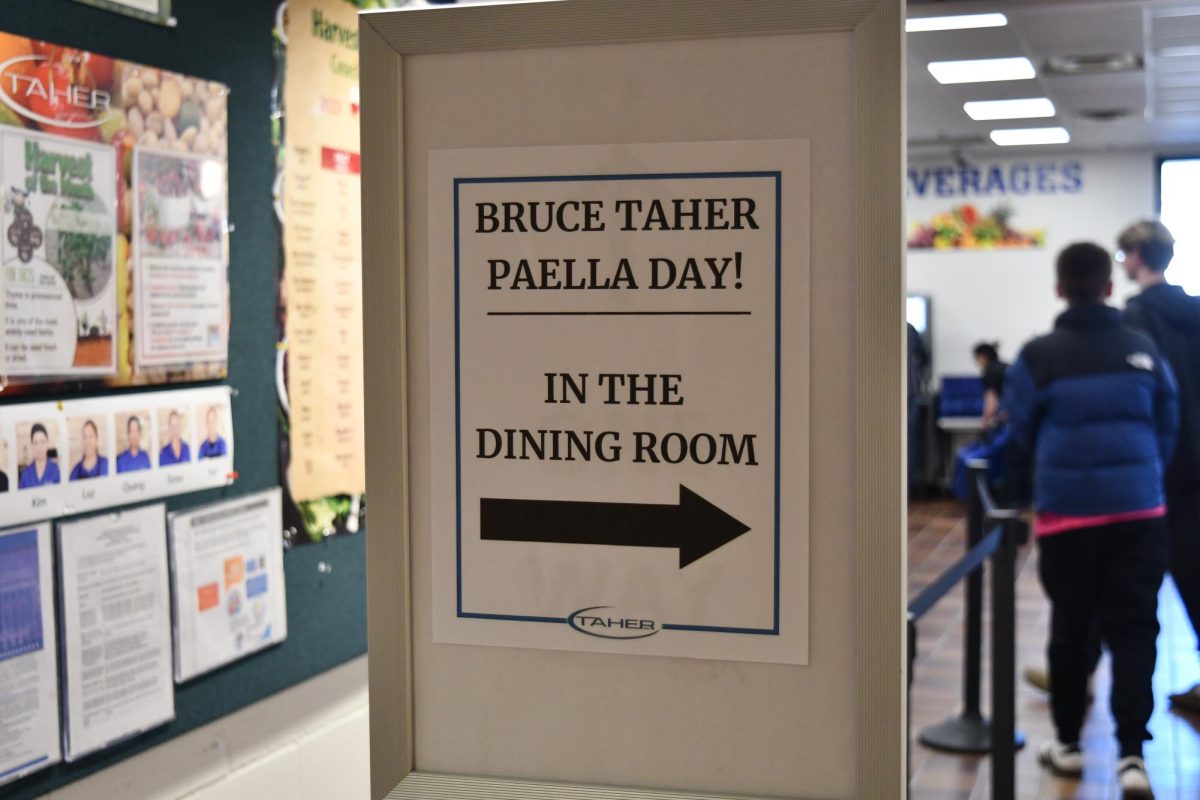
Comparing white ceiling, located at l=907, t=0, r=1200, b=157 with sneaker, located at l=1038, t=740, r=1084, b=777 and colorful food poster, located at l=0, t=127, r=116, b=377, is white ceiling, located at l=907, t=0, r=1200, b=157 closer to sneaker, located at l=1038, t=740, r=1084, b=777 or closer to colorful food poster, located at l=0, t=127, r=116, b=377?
sneaker, located at l=1038, t=740, r=1084, b=777

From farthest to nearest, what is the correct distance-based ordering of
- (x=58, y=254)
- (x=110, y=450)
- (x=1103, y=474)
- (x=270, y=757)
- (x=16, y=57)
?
(x=1103, y=474), (x=270, y=757), (x=110, y=450), (x=58, y=254), (x=16, y=57)

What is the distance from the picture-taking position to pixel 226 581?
245 centimetres

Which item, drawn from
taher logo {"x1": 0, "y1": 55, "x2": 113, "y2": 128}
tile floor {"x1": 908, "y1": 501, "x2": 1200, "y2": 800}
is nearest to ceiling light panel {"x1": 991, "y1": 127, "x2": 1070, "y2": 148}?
tile floor {"x1": 908, "y1": 501, "x2": 1200, "y2": 800}

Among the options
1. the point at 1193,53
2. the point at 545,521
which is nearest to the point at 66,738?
the point at 545,521

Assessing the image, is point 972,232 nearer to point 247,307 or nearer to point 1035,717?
point 1035,717

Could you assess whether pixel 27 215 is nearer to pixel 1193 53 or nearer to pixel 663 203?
pixel 663 203

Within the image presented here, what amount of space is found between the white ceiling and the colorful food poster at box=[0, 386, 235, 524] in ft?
17.8

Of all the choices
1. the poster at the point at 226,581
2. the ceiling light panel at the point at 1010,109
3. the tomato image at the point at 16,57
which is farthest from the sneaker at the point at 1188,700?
the ceiling light panel at the point at 1010,109

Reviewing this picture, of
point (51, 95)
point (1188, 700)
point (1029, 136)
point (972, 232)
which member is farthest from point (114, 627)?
point (972, 232)

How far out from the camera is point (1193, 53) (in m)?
7.92

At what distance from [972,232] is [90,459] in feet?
37.7

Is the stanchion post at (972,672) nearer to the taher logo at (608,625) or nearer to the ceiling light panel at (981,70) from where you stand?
the taher logo at (608,625)

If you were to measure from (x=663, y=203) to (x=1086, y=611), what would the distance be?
9.99 feet

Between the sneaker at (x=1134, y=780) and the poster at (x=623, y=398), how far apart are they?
10.0 feet
